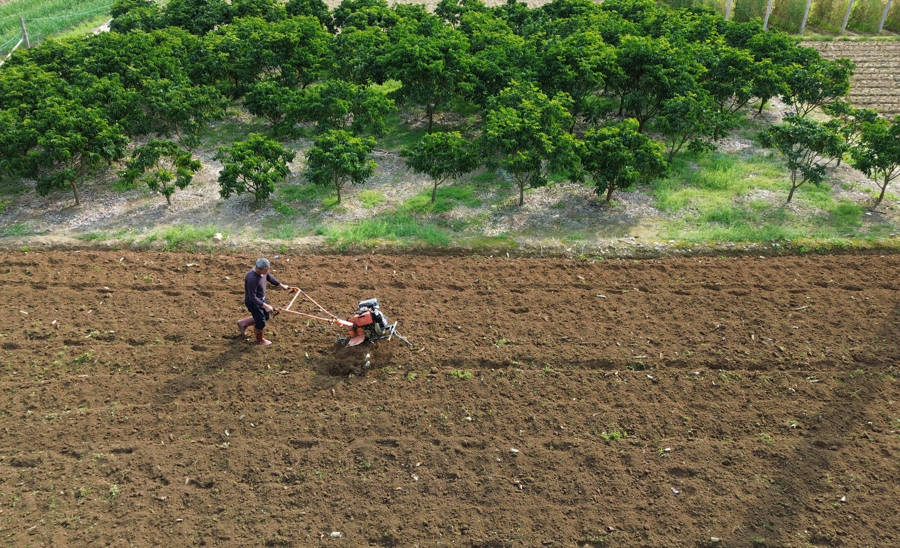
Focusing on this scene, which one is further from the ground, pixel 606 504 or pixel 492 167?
pixel 492 167

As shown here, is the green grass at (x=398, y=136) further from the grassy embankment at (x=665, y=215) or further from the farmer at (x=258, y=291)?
the farmer at (x=258, y=291)

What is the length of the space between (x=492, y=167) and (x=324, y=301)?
6.78 meters

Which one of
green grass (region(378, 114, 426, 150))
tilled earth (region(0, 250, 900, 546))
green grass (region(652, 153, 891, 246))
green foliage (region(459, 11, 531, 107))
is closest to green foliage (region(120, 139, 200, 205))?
tilled earth (region(0, 250, 900, 546))

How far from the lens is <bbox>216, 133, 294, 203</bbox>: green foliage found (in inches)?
675

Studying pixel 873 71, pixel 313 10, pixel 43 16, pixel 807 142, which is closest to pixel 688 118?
pixel 807 142

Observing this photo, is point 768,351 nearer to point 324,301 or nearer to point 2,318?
point 324,301

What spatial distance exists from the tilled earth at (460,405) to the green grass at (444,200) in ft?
8.09

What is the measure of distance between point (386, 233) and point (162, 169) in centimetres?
639

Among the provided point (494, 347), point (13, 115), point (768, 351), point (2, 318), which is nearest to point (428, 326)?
point (494, 347)

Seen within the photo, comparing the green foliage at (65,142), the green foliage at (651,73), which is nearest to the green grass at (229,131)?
the green foliage at (65,142)

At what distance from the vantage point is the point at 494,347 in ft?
43.1

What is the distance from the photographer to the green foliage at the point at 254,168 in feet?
56.3

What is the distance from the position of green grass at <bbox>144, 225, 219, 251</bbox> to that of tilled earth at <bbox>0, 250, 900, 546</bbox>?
73 centimetres

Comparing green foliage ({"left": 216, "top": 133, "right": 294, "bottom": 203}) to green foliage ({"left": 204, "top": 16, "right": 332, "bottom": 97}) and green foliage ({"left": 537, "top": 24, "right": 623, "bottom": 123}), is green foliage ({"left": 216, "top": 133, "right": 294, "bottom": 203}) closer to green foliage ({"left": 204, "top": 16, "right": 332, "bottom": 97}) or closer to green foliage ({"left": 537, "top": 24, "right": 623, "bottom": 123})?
green foliage ({"left": 204, "top": 16, "right": 332, "bottom": 97})
